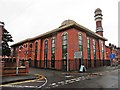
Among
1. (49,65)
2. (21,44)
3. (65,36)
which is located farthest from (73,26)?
(21,44)

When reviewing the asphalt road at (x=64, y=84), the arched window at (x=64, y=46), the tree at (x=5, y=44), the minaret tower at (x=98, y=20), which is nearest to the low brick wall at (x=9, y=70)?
the asphalt road at (x=64, y=84)

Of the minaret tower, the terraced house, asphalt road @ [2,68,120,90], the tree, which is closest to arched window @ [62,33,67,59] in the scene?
the terraced house

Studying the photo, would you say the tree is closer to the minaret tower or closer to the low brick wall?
the low brick wall

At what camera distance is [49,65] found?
36.2 m

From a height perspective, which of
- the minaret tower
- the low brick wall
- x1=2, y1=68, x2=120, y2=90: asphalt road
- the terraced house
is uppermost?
the minaret tower

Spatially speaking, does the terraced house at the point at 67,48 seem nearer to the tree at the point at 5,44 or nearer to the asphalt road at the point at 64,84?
the tree at the point at 5,44

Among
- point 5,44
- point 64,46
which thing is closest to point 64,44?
point 64,46

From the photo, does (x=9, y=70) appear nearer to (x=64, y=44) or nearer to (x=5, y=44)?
(x=64, y=44)

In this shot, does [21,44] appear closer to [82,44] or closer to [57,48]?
[57,48]

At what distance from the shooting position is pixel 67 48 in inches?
1239

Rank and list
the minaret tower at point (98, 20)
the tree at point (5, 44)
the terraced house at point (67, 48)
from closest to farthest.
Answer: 1. the terraced house at point (67, 48)
2. the tree at point (5, 44)
3. the minaret tower at point (98, 20)

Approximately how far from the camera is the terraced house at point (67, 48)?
31.2 metres

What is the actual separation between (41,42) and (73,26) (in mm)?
13020

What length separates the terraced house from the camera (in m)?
31.2
